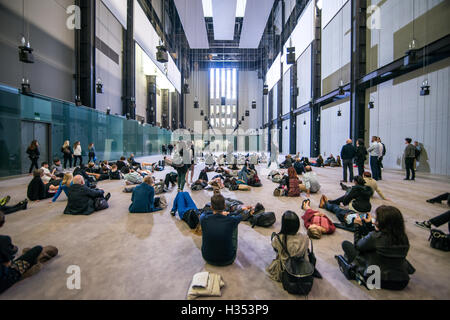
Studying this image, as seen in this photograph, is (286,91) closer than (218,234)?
No

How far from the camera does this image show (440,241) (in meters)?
2.89

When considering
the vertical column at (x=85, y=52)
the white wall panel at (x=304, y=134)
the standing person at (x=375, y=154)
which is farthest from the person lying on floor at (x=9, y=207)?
the white wall panel at (x=304, y=134)

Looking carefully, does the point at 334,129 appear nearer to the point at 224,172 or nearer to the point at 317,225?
the point at 224,172

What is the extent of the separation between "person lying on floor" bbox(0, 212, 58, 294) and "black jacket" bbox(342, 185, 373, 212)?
492 centimetres

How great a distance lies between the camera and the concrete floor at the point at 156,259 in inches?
79.7

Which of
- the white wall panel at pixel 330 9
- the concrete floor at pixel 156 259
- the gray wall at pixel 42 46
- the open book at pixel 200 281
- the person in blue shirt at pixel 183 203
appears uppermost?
the white wall panel at pixel 330 9

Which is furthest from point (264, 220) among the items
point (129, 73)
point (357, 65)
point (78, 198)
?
point (129, 73)

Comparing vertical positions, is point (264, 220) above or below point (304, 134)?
below

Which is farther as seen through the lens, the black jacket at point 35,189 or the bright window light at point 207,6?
the bright window light at point 207,6

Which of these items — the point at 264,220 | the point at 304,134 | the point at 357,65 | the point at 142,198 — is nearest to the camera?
the point at 264,220

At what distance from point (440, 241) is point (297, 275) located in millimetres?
2475

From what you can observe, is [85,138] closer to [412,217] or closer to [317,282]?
[317,282]

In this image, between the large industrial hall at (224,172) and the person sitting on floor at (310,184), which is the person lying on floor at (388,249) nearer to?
the large industrial hall at (224,172)

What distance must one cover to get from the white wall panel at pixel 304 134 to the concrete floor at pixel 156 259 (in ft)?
46.5
